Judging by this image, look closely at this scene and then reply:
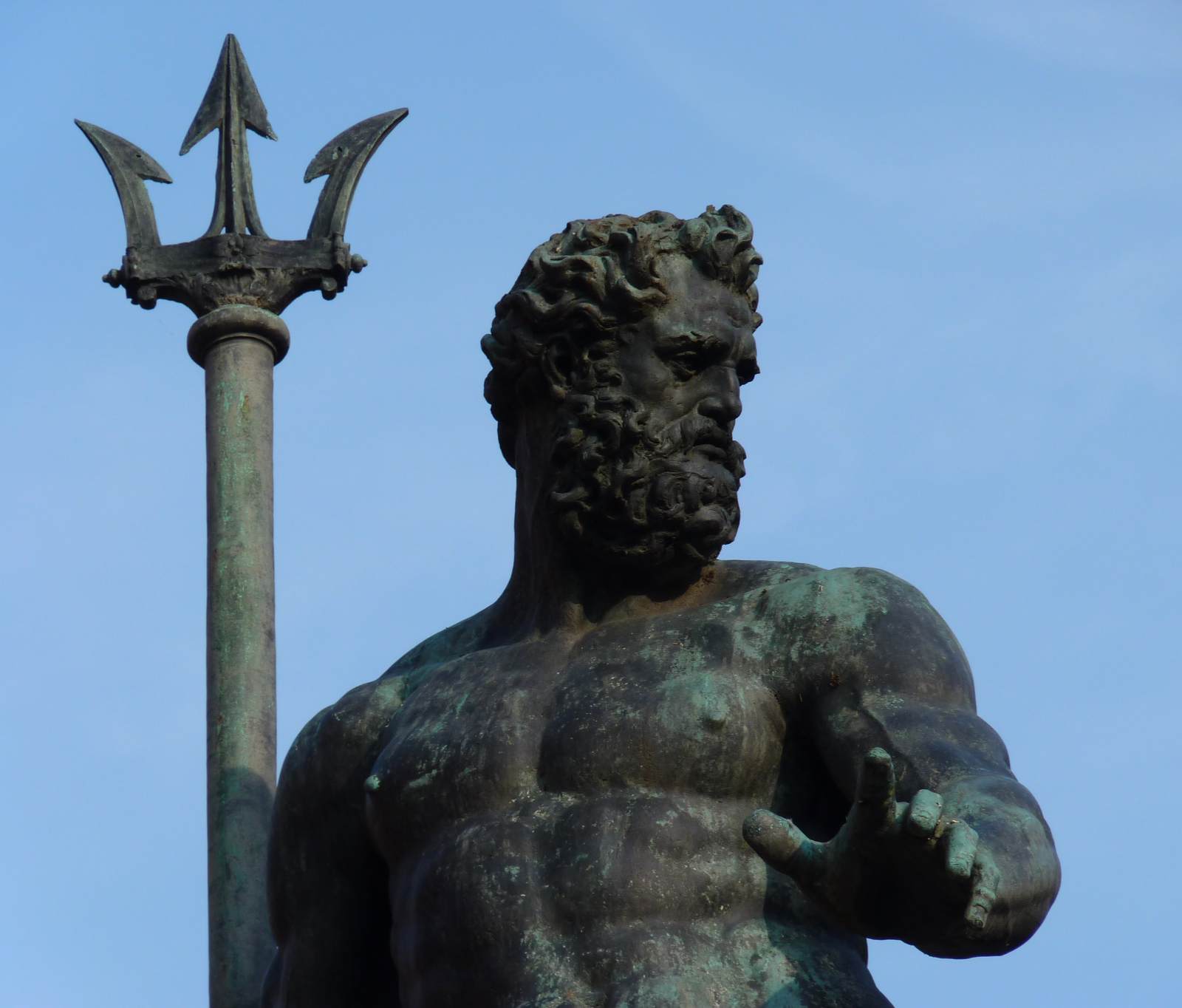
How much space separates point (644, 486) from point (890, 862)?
2034mm

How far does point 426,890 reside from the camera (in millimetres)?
11641

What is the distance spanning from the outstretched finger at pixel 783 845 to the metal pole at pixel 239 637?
4500 mm

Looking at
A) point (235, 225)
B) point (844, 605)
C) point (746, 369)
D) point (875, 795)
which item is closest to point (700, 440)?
point (746, 369)

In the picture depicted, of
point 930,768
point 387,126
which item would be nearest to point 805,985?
point 930,768

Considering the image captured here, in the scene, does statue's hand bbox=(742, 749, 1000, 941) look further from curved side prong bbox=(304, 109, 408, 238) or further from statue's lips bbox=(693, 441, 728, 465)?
curved side prong bbox=(304, 109, 408, 238)

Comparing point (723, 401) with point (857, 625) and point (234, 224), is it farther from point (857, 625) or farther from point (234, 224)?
point (234, 224)

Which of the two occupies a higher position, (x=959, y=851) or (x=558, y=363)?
(x=558, y=363)

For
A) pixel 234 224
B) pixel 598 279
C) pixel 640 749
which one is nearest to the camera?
pixel 640 749

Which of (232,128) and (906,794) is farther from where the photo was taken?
(232,128)

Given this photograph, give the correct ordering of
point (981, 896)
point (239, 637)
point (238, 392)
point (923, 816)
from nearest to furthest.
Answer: point (923, 816), point (981, 896), point (239, 637), point (238, 392)

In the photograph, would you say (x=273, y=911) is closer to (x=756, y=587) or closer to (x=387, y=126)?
(x=756, y=587)

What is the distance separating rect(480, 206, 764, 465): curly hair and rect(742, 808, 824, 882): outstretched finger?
7.58ft

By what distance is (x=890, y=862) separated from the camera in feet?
33.7

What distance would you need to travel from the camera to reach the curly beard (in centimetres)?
1192
